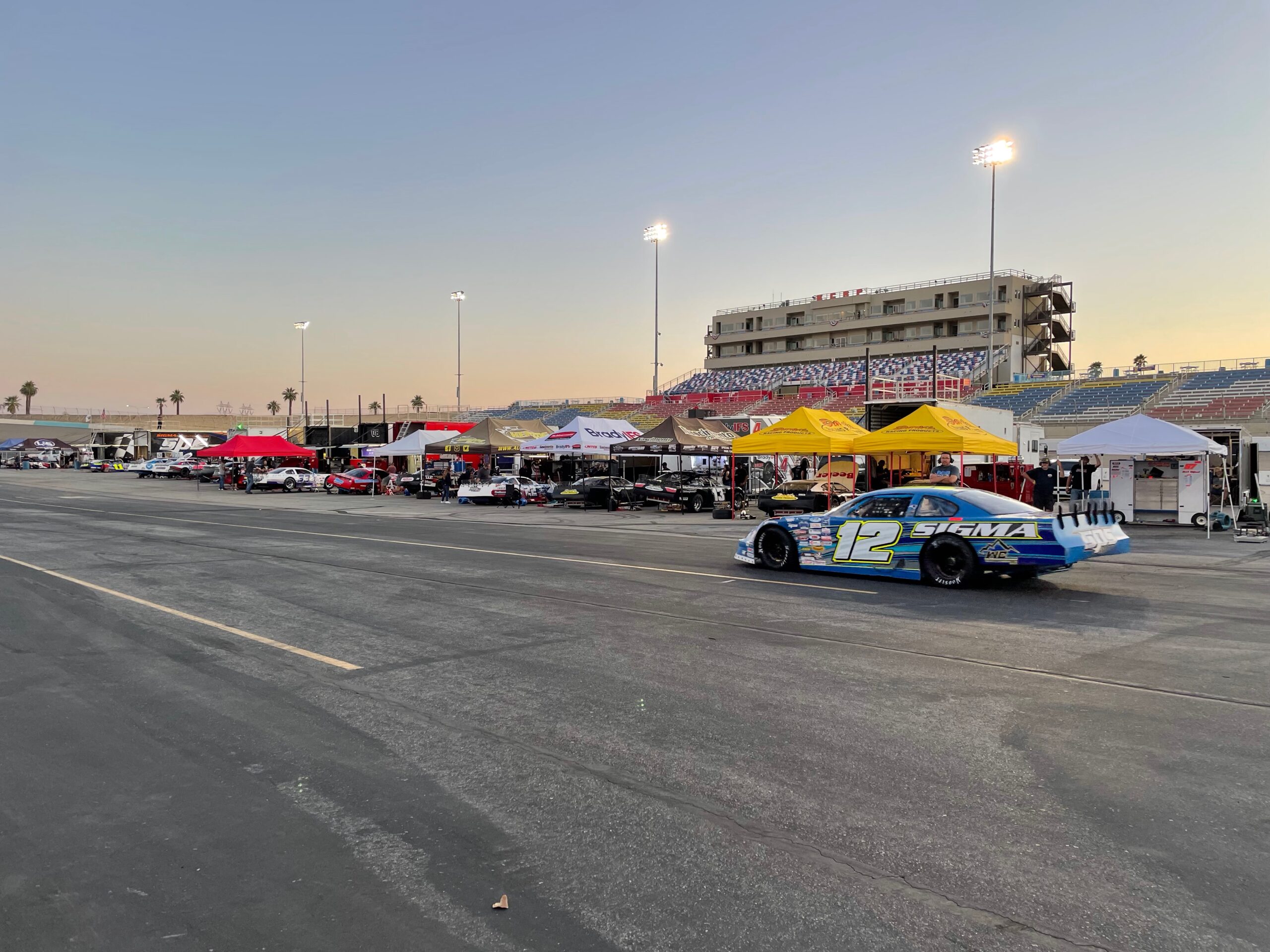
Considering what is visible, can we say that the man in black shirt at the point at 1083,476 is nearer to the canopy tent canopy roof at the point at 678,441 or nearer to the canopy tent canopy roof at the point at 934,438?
the canopy tent canopy roof at the point at 934,438

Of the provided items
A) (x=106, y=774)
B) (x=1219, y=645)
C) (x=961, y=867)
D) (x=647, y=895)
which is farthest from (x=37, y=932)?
(x=1219, y=645)

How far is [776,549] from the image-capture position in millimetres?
12797

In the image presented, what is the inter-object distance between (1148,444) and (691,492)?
45.4ft

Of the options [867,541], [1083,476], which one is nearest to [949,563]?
[867,541]

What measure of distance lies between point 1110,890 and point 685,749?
2285 mm

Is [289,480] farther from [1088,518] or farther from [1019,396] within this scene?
[1019,396]

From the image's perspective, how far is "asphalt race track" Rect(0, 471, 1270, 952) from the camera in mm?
3182

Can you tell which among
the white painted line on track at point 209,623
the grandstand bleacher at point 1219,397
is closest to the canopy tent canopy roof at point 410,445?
the white painted line on track at point 209,623

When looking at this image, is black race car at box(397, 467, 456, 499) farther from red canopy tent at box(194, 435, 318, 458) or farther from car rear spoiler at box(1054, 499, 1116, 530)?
car rear spoiler at box(1054, 499, 1116, 530)

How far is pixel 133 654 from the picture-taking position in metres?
7.40

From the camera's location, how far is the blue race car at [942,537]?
10.5 m

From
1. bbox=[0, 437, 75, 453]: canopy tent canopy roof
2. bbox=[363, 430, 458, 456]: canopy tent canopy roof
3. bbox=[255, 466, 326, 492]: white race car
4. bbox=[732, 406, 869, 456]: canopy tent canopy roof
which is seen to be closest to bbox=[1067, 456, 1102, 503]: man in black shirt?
bbox=[732, 406, 869, 456]: canopy tent canopy roof

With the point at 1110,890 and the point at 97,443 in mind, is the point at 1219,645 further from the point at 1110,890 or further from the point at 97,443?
the point at 97,443

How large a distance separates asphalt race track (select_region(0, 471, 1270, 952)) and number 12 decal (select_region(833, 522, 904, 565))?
1.69m
